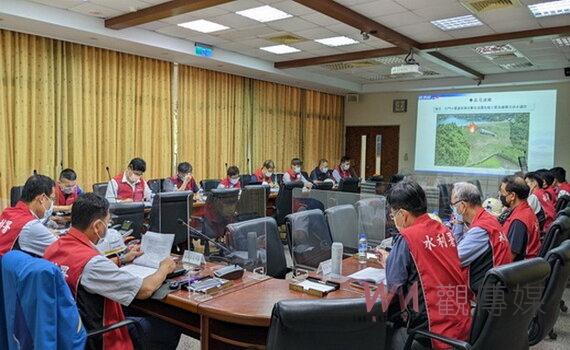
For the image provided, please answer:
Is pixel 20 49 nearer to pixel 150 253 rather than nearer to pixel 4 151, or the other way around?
→ pixel 4 151

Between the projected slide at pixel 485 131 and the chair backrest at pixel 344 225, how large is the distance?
6.40 metres

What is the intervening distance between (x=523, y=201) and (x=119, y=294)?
2.90 metres

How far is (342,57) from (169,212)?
4519mm

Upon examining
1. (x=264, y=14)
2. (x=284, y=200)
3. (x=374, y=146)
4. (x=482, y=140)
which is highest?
(x=264, y=14)

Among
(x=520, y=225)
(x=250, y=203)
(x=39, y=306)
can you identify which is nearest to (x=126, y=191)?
(x=250, y=203)

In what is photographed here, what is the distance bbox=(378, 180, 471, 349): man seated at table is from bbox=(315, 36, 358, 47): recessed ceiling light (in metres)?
4.84

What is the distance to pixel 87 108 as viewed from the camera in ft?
20.7

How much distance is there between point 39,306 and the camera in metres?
1.62

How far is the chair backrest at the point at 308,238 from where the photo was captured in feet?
10.3

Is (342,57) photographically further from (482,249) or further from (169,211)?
(482,249)

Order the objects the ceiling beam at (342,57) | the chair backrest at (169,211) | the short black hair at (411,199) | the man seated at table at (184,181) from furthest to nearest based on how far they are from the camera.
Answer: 1. the ceiling beam at (342,57)
2. the man seated at table at (184,181)
3. the chair backrest at (169,211)
4. the short black hair at (411,199)

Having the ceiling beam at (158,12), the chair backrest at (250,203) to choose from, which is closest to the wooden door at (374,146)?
the chair backrest at (250,203)

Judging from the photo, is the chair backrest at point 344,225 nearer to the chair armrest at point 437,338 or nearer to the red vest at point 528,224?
the red vest at point 528,224

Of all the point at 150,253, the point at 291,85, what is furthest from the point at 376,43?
the point at 150,253
